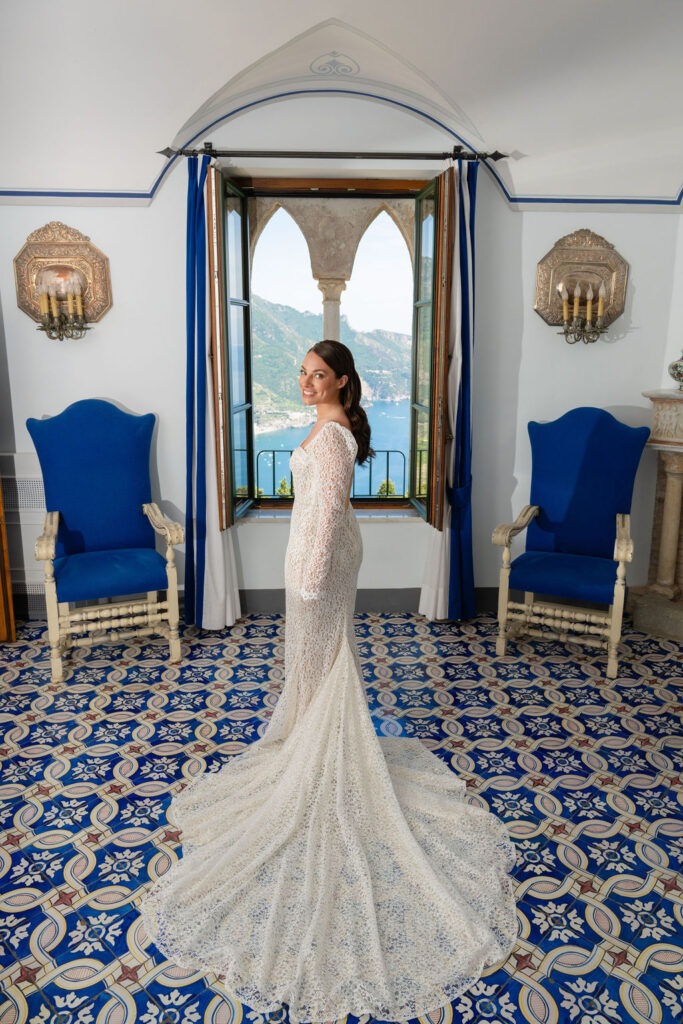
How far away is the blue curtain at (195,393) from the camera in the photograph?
4.20 metres

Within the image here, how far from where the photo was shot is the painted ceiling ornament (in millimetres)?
4008

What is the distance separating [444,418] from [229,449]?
4.19 ft

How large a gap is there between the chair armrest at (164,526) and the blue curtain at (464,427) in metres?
1.64

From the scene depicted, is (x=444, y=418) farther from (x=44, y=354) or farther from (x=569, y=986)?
(x=569, y=986)

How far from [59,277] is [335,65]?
194 centimetres

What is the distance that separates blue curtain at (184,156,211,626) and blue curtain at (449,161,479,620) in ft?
4.76

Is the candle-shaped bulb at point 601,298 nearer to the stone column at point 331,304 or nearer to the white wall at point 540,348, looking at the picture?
the white wall at point 540,348

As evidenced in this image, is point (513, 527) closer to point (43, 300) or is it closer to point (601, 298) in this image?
point (601, 298)

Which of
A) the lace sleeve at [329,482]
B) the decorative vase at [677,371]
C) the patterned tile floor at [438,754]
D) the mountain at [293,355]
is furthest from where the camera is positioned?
the mountain at [293,355]

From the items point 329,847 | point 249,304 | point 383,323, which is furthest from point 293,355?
point 329,847

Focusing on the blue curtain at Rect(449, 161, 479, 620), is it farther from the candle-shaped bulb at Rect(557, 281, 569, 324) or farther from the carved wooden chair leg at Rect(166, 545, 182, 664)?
the carved wooden chair leg at Rect(166, 545, 182, 664)

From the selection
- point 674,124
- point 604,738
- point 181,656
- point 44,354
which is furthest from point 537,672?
point 44,354

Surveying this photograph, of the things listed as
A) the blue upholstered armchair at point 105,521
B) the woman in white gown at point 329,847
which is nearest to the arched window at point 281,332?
the blue upholstered armchair at point 105,521

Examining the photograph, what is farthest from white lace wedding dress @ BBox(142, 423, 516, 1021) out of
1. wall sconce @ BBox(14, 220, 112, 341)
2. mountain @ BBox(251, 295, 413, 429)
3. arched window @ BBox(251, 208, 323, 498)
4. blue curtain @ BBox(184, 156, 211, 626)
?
mountain @ BBox(251, 295, 413, 429)
